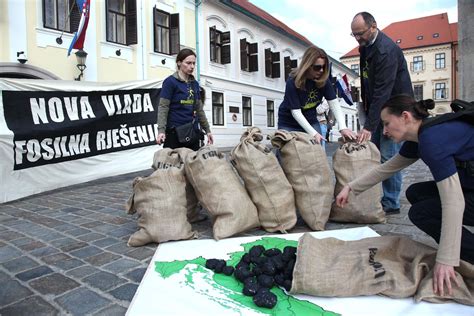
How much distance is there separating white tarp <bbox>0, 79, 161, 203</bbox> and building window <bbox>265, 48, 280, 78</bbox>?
13.5 metres

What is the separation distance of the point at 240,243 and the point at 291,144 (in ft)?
2.94

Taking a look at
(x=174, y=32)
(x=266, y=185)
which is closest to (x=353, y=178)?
(x=266, y=185)

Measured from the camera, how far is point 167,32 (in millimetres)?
13523

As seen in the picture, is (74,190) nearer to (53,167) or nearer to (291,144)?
(53,167)

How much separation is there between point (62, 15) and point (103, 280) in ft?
31.9

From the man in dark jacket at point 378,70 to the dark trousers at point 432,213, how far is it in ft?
3.10

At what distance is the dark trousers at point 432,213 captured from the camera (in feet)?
6.07

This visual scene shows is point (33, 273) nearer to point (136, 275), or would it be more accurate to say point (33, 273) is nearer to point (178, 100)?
point (136, 275)

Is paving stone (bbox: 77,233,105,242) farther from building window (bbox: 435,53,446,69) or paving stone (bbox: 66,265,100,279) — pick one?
building window (bbox: 435,53,446,69)

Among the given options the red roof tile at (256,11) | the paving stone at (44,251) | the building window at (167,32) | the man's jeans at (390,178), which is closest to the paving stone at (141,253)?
the paving stone at (44,251)

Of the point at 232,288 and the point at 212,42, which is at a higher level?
the point at 212,42

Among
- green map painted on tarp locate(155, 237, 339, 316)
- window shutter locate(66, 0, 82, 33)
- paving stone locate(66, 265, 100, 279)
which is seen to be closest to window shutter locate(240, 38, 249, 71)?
window shutter locate(66, 0, 82, 33)

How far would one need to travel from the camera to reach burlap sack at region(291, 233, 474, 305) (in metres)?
1.77

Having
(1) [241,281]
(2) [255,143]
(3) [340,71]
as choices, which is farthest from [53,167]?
(3) [340,71]
